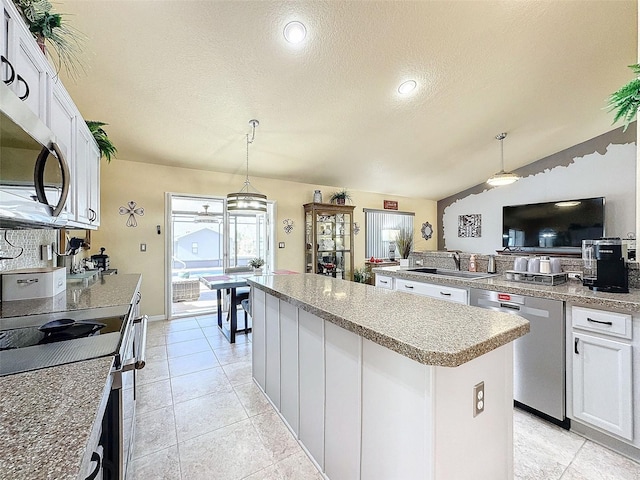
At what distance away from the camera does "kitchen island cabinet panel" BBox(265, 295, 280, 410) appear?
6.41 ft

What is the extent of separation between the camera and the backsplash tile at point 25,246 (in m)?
1.73

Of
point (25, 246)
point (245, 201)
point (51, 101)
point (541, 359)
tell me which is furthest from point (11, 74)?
point (541, 359)

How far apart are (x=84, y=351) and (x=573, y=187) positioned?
7.07 metres

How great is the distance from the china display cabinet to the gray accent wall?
3163mm

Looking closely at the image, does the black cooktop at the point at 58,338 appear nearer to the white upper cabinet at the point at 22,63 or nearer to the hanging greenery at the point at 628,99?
the white upper cabinet at the point at 22,63

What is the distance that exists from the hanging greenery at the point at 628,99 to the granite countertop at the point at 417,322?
141cm

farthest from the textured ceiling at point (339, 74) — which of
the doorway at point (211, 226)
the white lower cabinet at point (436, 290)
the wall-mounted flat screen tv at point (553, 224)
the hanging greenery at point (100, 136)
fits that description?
the white lower cabinet at point (436, 290)

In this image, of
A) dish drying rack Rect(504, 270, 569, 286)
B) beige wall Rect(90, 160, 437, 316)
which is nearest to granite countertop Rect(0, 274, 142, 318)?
beige wall Rect(90, 160, 437, 316)

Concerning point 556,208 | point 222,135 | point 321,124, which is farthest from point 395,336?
point 556,208

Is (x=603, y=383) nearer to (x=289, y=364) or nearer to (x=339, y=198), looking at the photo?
(x=289, y=364)

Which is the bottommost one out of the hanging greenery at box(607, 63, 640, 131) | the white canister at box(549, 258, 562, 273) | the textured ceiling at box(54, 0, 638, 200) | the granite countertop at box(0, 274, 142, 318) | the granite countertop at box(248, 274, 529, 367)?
the granite countertop at box(0, 274, 142, 318)

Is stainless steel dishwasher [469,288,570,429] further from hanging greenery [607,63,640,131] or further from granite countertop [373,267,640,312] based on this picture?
hanging greenery [607,63,640,131]


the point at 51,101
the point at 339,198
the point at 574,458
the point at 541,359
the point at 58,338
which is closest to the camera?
the point at 58,338

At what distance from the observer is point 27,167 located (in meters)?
1.03
